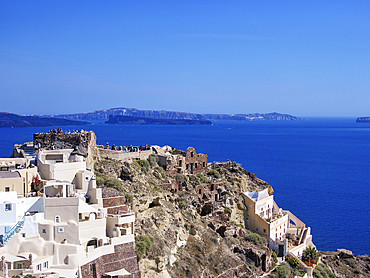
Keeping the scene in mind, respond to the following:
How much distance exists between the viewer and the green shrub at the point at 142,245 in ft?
89.5

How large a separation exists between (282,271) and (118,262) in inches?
653

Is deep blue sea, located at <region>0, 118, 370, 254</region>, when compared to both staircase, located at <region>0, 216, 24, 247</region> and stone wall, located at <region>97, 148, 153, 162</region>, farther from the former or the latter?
A: staircase, located at <region>0, 216, 24, 247</region>

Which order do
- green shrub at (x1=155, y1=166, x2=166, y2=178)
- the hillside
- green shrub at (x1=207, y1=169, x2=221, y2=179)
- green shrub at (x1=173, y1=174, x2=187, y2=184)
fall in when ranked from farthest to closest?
green shrub at (x1=207, y1=169, x2=221, y2=179) < green shrub at (x1=173, y1=174, x2=187, y2=184) < green shrub at (x1=155, y1=166, x2=166, y2=178) < the hillside

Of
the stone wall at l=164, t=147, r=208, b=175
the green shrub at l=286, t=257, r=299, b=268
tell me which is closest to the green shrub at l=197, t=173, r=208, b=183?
the stone wall at l=164, t=147, r=208, b=175

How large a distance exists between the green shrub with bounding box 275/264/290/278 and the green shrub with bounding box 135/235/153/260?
13590 millimetres

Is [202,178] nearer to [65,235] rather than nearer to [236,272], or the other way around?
[236,272]

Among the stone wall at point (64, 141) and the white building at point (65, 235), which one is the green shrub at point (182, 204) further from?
the white building at point (65, 235)

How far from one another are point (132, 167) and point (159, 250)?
10.9 metres

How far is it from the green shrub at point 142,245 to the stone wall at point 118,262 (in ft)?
1.51

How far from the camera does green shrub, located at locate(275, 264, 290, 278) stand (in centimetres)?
3644

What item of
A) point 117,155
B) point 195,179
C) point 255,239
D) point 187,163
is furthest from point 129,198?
point 187,163

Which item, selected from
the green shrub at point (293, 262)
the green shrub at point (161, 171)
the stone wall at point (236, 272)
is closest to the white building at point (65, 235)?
the stone wall at point (236, 272)

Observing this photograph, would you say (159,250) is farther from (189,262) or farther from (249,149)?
(249,149)

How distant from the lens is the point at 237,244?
121 feet
